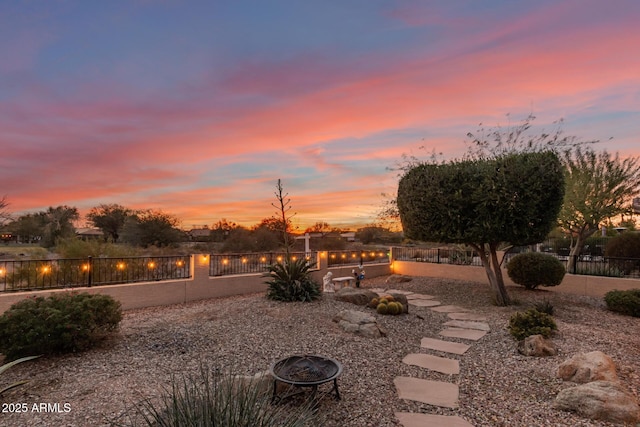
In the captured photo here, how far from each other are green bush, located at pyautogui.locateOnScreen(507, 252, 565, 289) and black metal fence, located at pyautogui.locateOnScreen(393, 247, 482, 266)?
2.57 meters

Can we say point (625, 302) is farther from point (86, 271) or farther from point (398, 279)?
point (86, 271)

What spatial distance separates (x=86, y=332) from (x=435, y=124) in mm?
10176

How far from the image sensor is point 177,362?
433cm

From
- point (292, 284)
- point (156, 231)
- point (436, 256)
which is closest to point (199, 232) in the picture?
point (156, 231)

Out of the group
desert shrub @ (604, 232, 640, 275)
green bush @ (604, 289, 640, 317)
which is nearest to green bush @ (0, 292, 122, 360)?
green bush @ (604, 289, 640, 317)

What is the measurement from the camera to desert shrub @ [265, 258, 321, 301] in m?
7.69

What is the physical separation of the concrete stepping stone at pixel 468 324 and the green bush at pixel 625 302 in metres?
3.76

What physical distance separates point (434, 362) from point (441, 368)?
0.20m

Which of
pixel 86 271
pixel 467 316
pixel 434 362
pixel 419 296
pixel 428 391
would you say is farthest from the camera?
pixel 419 296

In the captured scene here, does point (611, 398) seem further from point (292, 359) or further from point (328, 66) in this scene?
point (328, 66)

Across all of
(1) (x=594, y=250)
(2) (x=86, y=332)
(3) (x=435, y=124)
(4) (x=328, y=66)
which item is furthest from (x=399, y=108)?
(1) (x=594, y=250)

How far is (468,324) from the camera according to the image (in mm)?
6742

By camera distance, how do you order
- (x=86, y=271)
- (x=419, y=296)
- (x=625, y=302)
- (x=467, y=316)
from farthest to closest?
Result: (x=419, y=296)
(x=86, y=271)
(x=625, y=302)
(x=467, y=316)

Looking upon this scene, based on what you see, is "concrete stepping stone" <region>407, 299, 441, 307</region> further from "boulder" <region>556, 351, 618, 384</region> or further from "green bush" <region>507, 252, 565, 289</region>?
"boulder" <region>556, 351, 618, 384</region>
